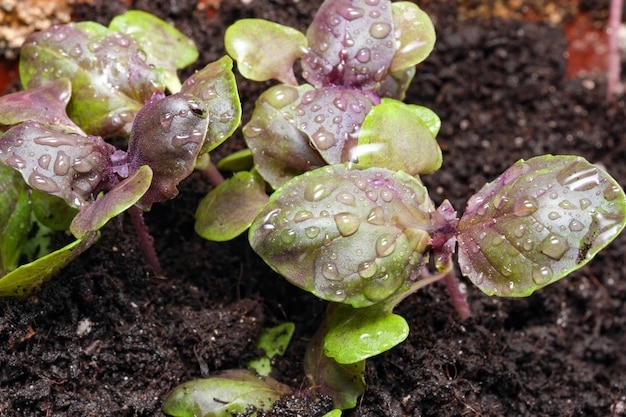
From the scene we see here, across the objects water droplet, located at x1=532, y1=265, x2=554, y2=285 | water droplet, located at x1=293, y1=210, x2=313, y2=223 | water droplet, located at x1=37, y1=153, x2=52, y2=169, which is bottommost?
water droplet, located at x1=532, y1=265, x2=554, y2=285

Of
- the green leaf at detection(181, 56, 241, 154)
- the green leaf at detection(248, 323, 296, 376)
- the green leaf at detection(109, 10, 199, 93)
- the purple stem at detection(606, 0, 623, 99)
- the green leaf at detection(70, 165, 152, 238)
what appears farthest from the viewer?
the purple stem at detection(606, 0, 623, 99)

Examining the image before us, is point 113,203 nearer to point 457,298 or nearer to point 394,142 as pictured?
point 394,142

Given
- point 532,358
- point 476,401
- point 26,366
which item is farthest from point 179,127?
point 532,358

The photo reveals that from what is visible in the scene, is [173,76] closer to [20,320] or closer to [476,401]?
[20,320]

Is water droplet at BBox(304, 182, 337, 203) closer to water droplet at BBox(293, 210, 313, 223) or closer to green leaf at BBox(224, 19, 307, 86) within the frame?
water droplet at BBox(293, 210, 313, 223)

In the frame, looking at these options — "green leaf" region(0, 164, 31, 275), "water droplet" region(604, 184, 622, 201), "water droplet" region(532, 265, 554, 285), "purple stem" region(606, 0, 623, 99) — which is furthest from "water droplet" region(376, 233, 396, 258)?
"purple stem" region(606, 0, 623, 99)

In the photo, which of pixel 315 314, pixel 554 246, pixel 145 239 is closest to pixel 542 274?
pixel 554 246
